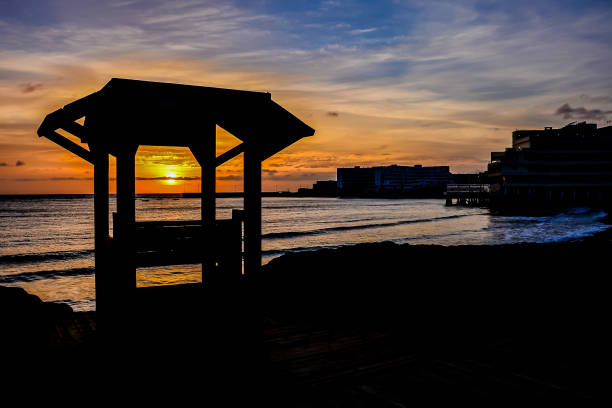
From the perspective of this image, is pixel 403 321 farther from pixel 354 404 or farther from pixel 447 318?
pixel 354 404

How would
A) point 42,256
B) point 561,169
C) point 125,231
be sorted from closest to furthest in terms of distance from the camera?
point 125,231 < point 42,256 < point 561,169

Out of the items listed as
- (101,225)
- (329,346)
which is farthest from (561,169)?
(101,225)

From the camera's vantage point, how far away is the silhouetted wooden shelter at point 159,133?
5211 mm

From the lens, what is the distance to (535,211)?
273ft

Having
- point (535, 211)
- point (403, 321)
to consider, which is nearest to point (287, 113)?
point (403, 321)

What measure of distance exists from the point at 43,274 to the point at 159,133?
1828cm

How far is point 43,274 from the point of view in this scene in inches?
838

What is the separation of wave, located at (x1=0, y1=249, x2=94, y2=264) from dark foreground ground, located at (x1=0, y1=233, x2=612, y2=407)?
1967 centimetres

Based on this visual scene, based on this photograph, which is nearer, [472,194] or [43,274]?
[43,274]

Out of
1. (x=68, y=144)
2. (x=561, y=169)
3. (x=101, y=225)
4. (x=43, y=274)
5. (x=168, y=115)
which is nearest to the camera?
(x=168, y=115)

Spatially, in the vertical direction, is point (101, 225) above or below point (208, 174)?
below

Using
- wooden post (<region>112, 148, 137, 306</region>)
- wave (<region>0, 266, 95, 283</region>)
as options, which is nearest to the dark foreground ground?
wooden post (<region>112, 148, 137, 306</region>)

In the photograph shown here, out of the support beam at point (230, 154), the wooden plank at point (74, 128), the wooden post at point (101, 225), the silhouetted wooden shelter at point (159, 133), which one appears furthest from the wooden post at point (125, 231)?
the support beam at point (230, 154)

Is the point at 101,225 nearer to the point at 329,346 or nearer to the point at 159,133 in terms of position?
Answer: the point at 159,133
